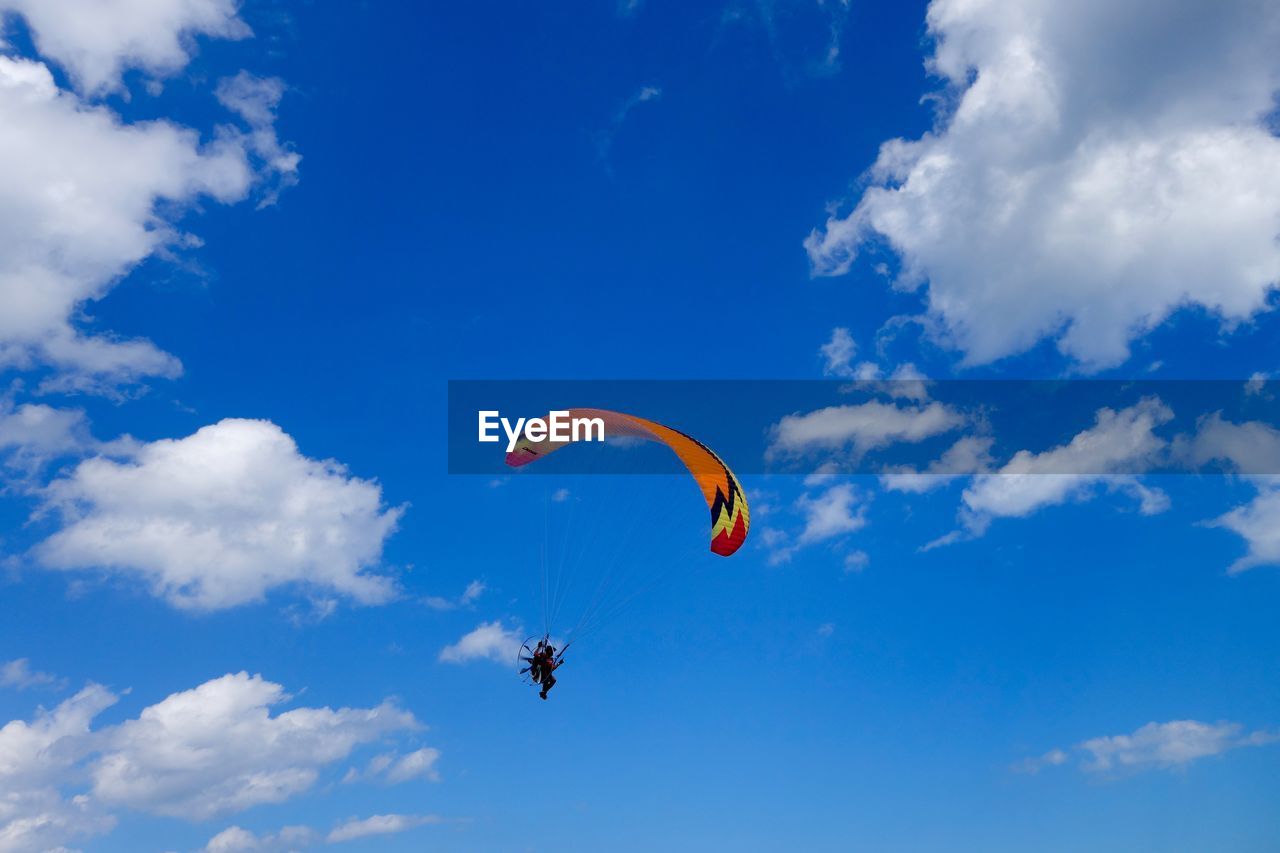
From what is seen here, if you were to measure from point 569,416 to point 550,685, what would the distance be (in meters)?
10.5

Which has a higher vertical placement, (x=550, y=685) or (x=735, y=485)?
(x=735, y=485)

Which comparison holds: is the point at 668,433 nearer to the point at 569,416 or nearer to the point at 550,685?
the point at 569,416

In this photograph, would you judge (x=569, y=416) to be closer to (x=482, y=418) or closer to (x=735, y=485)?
(x=482, y=418)

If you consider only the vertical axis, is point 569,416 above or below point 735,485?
above

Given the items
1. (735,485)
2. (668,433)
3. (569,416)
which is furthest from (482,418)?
(735,485)

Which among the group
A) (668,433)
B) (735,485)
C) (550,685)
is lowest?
(550,685)

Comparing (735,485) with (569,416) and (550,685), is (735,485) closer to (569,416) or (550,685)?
(569,416)

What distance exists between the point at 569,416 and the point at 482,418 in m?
3.57

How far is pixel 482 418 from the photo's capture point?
4009cm

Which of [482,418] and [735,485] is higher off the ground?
[482,418]

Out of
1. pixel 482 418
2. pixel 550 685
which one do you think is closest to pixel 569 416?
pixel 482 418

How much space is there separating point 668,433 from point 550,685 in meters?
10.9

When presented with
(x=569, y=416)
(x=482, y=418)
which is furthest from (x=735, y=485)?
(x=482, y=418)

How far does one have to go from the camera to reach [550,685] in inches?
1521
